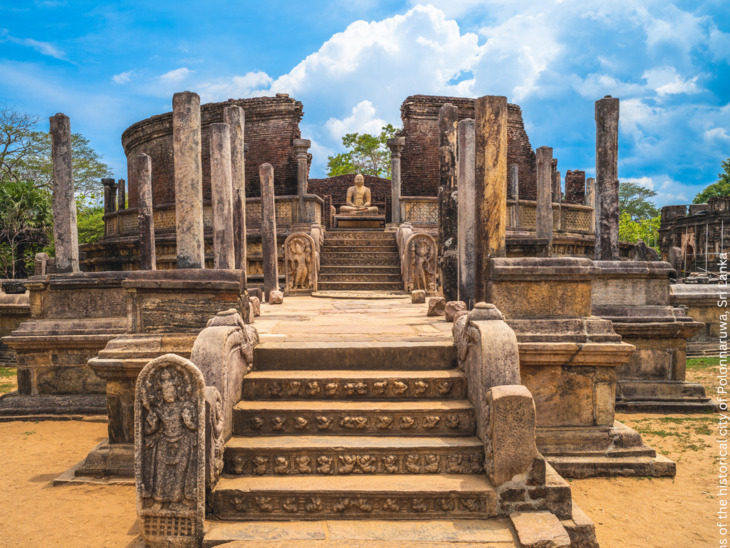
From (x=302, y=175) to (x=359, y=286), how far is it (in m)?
7.09

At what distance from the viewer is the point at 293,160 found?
2261 centimetres

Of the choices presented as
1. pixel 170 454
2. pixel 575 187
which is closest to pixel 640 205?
pixel 575 187

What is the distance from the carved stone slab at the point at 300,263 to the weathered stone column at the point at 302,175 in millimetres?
4579

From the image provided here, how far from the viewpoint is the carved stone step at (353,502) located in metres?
3.22

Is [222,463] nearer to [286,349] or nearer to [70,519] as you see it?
[286,349]

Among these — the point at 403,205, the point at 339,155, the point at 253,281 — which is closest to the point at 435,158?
the point at 403,205

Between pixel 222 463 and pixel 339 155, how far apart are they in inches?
1362

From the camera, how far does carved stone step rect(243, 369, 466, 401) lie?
392cm

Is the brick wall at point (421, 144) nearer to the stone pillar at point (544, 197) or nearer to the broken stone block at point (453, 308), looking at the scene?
the stone pillar at point (544, 197)

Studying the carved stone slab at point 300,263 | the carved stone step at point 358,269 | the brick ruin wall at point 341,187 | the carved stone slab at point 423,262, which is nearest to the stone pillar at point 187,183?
the carved stone slab at point 300,263

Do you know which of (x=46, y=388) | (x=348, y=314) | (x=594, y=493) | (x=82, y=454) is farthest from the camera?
(x=348, y=314)

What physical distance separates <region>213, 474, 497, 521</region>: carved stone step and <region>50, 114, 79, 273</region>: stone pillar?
23.2 feet

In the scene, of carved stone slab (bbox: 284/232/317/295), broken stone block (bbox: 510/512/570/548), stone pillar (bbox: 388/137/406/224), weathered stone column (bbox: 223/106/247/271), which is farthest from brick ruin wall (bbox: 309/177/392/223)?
broken stone block (bbox: 510/512/570/548)

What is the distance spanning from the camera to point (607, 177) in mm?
7602
